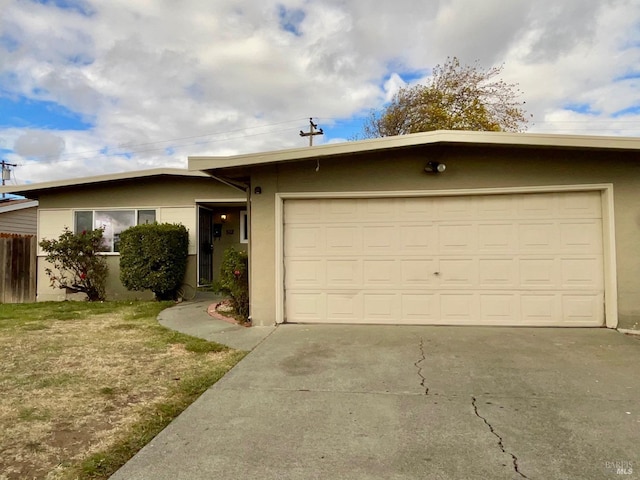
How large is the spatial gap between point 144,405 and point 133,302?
276 inches

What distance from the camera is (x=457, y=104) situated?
1991cm

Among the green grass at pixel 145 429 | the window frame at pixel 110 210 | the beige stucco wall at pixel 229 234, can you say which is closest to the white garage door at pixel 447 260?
the green grass at pixel 145 429

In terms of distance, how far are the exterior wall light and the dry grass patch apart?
13.7 feet

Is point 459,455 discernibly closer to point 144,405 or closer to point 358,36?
point 144,405

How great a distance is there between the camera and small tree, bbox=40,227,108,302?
9.85 m

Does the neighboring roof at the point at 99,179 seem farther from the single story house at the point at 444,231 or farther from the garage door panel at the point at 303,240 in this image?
the garage door panel at the point at 303,240

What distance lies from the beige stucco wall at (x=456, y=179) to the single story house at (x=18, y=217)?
1238cm

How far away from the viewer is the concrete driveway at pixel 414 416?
2.59 m

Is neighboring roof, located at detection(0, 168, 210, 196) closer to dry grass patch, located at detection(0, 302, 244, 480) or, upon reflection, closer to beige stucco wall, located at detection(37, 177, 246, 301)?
beige stucco wall, located at detection(37, 177, 246, 301)

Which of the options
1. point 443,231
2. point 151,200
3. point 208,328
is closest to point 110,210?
point 151,200

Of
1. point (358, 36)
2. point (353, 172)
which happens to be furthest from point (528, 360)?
point (358, 36)

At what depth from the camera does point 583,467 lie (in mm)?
2537

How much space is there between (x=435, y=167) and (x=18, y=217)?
15.7 metres

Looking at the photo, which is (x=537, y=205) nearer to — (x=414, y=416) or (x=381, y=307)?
(x=381, y=307)
